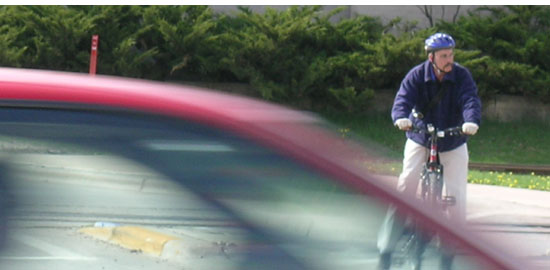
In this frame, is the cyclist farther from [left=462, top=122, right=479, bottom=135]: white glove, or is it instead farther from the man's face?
[left=462, top=122, right=479, bottom=135]: white glove

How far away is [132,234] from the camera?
2.65 meters

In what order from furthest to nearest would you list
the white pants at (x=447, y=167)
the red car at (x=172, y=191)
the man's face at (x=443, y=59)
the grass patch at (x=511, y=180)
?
the grass patch at (x=511, y=180) → the man's face at (x=443, y=59) → the white pants at (x=447, y=167) → the red car at (x=172, y=191)

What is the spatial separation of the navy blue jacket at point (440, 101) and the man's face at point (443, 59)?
0.06 meters

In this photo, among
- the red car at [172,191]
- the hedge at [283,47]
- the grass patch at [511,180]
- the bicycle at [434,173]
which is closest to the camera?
the red car at [172,191]

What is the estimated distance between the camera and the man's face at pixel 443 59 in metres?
7.18

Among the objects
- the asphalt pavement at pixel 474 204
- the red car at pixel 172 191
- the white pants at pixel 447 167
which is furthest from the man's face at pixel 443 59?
the red car at pixel 172 191

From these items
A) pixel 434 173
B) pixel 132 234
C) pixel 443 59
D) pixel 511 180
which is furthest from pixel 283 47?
pixel 132 234

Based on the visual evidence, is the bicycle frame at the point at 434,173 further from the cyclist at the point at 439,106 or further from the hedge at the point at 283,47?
the hedge at the point at 283,47

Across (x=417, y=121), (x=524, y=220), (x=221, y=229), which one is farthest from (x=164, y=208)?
(x=524, y=220)

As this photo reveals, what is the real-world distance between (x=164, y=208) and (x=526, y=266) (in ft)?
3.27

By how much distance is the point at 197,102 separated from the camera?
8.89ft

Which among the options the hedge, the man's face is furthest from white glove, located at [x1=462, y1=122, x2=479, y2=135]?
the hedge

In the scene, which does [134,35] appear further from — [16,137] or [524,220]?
[16,137]

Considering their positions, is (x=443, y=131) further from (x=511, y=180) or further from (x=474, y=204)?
(x=511, y=180)
